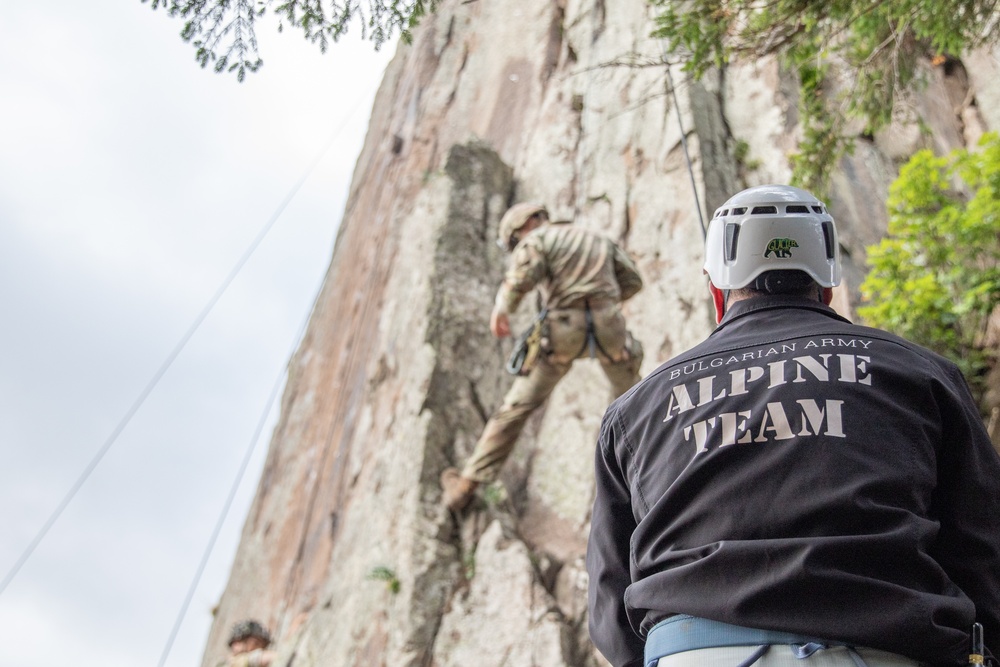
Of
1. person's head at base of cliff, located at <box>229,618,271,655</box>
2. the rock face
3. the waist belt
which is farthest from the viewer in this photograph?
person's head at base of cliff, located at <box>229,618,271,655</box>

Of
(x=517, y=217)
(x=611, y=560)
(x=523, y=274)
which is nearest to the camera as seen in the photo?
(x=611, y=560)

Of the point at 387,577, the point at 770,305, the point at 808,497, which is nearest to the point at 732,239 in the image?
the point at 770,305

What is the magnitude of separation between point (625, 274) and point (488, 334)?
2448mm

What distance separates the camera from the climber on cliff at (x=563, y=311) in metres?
7.24

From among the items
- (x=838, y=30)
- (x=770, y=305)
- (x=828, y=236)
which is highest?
(x=838, y=30)

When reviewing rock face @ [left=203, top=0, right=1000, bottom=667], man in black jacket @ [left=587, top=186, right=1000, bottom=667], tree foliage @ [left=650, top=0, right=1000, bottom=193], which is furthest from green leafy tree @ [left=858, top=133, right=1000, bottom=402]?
man in black jacket @ [left=587, top=186, right=1000, bottom=667]

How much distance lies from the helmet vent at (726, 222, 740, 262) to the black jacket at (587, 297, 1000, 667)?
23cm

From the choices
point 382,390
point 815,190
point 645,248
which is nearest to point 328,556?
point 382,390

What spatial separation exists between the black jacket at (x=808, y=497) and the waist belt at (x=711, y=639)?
0.08ft

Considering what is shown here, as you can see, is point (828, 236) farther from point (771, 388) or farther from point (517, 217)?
point (517, 217)

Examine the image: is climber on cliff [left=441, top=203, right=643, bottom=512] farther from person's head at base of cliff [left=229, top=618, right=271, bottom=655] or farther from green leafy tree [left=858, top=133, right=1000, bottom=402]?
person's head at base of cliff [left=229, top=618, right=271, bottom=655]

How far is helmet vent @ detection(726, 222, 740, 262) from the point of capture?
2.49 m

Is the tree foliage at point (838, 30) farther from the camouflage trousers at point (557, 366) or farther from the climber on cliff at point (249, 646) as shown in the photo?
the climber on cliff at point (249, 646)

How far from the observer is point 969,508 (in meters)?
1.95
